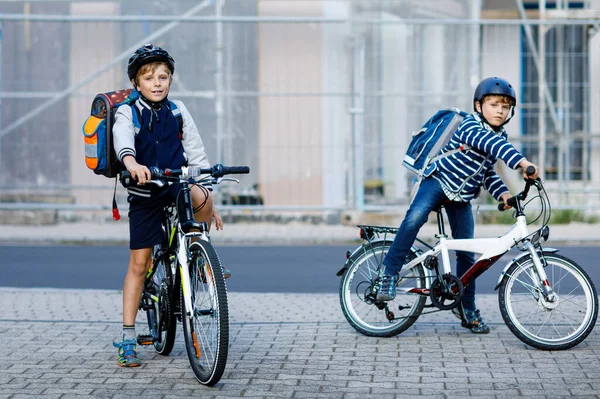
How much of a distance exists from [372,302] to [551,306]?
3.73ft

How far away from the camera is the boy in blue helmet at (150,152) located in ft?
20.0

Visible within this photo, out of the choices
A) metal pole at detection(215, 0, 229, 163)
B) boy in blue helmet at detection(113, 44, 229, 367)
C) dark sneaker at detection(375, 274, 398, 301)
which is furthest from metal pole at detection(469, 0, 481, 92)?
boy in blue helmet at detection(113, 44, 229, 367)

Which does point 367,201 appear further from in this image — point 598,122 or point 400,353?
point 400,353

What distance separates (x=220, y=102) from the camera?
1582 centimetres

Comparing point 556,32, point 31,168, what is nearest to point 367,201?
point 556,32

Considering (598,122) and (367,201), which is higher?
(598,122)

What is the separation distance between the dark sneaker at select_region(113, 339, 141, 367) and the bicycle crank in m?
1.88

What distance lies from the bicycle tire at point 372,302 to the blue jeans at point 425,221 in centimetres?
15

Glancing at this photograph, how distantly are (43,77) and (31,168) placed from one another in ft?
4.71

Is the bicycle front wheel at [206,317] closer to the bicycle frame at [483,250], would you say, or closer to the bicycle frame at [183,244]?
the bicycle frame at [183,244]

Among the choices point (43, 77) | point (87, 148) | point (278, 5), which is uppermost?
point (278, 5)

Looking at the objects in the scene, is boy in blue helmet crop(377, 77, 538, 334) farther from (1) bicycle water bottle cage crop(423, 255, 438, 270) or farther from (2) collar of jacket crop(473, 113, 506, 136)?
(1) bicycle water bottle cage crop(423, 255, 438, 270)

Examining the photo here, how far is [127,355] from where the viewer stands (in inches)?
245

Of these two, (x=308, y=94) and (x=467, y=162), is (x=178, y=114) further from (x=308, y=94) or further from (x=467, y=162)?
(x=308, y=94)
